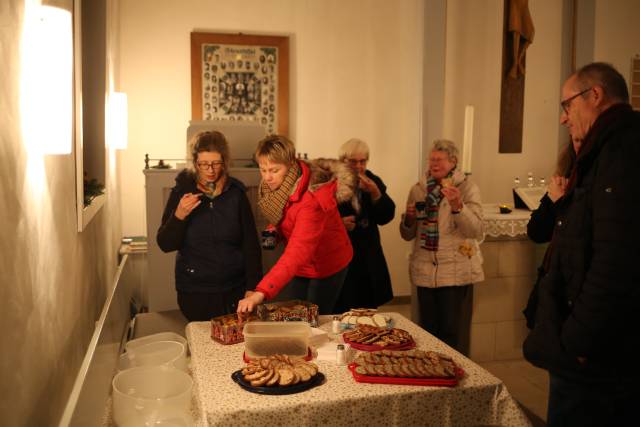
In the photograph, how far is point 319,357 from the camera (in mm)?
1950

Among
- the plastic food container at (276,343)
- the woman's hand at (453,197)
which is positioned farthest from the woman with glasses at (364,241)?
the plastic food container at (276,343)

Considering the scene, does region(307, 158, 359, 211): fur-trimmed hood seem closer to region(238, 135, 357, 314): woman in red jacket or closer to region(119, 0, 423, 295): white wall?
region(238, 135, 357, 314): woman in red jacket

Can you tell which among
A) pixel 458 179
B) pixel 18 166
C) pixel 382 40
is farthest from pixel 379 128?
pixel 18 166

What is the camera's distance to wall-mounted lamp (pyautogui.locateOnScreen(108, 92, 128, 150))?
3831 mm

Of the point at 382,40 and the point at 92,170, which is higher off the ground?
the point at 382,40

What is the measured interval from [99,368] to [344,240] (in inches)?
46.6

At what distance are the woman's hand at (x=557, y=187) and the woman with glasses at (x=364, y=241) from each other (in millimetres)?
1475

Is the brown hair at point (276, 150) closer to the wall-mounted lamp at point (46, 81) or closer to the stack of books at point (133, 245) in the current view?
the wall-mounted lamp at point (46, 81)

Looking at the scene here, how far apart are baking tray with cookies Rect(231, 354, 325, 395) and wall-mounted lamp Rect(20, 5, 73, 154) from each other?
834 millimetres

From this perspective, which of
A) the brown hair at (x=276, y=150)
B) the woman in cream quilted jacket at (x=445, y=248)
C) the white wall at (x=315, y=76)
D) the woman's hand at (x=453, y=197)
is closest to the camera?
the brown hair at (x=276, y=150)

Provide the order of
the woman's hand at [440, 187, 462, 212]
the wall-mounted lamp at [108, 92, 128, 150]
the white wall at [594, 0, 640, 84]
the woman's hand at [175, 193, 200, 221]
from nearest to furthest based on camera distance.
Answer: the woman's hand at [175, 193, 200, 221] → the woman's hand at [440, 187, 462, 212] → the wall-mounted lamp at [108, 92, 128, 150] → the white wall at [594, 0, 640, 84]

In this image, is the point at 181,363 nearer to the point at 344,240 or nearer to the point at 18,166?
the point at 344,240

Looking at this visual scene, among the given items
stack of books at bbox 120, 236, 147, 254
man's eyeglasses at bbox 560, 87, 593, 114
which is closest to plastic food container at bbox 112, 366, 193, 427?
Answer: man's eyeglasses at bbox 560, 87, 593, 114

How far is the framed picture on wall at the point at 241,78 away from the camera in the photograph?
4883mm
